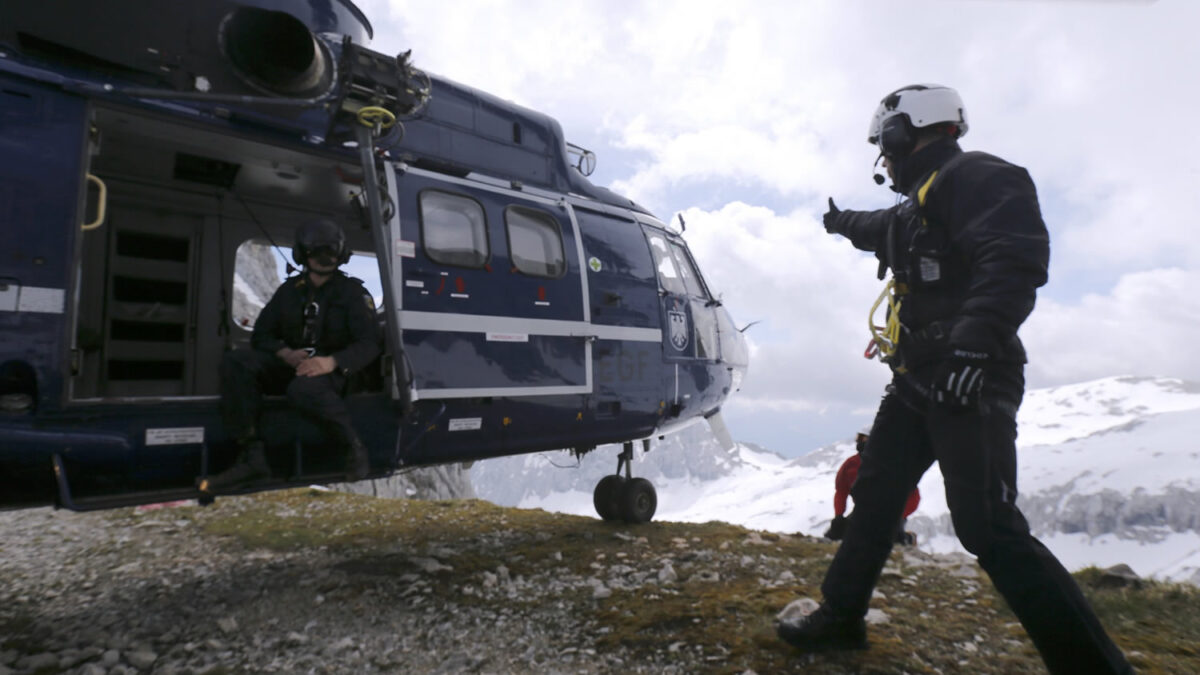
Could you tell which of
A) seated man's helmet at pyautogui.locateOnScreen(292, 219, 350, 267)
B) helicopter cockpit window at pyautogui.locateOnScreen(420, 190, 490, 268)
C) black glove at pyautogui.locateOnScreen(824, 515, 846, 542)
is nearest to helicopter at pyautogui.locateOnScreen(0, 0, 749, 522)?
helicopter cockpit window at pyautogui.locateOnScreen(420, 190, 490, 268)

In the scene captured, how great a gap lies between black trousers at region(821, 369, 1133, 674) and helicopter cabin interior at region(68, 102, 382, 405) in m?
4.34

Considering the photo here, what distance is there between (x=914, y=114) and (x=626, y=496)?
4.72 metres

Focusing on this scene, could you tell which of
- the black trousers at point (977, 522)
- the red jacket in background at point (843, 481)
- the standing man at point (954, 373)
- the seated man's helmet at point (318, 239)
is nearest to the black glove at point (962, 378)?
the standing man at point (954, 373)

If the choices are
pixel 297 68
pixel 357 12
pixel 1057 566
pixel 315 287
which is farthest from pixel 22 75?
pixel 1057 566

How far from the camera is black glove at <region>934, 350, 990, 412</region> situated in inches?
101

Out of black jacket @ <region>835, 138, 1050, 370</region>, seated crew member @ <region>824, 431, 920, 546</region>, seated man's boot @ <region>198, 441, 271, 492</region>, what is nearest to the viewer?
black jacket @ <region>835, 138, 1050, 370</region>

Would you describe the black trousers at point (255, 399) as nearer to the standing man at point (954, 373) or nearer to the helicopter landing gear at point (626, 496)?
the standing man at point (954, 373)

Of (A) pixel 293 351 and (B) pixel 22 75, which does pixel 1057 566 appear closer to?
(A) pixel 293 351

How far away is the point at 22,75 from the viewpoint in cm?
→ 346

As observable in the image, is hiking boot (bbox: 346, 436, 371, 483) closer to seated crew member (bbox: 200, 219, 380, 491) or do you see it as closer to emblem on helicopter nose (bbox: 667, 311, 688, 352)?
seated crew member (bbox: 200, 219, 380, 491)

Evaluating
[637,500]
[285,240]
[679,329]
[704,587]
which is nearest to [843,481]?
[637,500]

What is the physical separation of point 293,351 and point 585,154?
12.4ft

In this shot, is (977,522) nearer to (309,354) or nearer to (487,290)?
(487,290)

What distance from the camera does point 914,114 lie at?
3182mm
